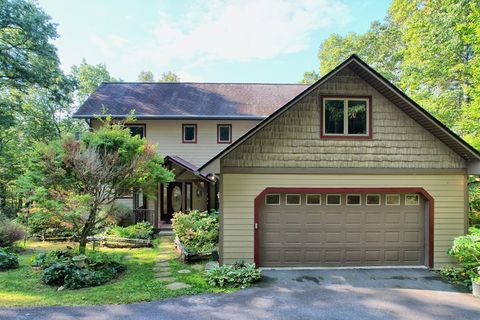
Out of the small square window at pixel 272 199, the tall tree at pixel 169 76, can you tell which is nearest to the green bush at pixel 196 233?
the small square window at pixel 272 199

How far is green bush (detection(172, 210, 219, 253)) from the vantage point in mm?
9445

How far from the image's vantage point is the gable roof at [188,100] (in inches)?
599

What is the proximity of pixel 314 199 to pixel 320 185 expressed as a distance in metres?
0.50

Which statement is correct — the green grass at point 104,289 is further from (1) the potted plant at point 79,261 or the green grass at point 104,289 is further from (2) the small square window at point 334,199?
(2) the small square window at point 334,199

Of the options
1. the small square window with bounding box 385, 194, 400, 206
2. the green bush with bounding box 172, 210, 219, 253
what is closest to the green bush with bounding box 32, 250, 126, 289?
the green bush with bounding box 172, 210, 219, 253

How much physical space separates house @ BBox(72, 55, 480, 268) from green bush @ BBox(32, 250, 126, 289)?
10.4ft

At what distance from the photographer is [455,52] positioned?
15.2 metres

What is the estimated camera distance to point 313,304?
5.96m

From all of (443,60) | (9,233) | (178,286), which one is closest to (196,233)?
(178,286)

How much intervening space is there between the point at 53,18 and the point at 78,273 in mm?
16133

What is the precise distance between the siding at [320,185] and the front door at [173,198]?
7120mm

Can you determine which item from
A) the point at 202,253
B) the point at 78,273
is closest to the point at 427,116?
the point at 202,253

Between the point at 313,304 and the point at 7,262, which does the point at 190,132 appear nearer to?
the point at 7,262

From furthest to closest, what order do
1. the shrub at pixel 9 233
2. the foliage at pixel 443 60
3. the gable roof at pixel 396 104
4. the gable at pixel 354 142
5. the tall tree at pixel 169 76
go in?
the tall tree at pixel 169 76
the foliage at pixel 443 60
the shrub at pixel 9 233
the gable at pixel 354 142
the gable roof at pixel 396 104
